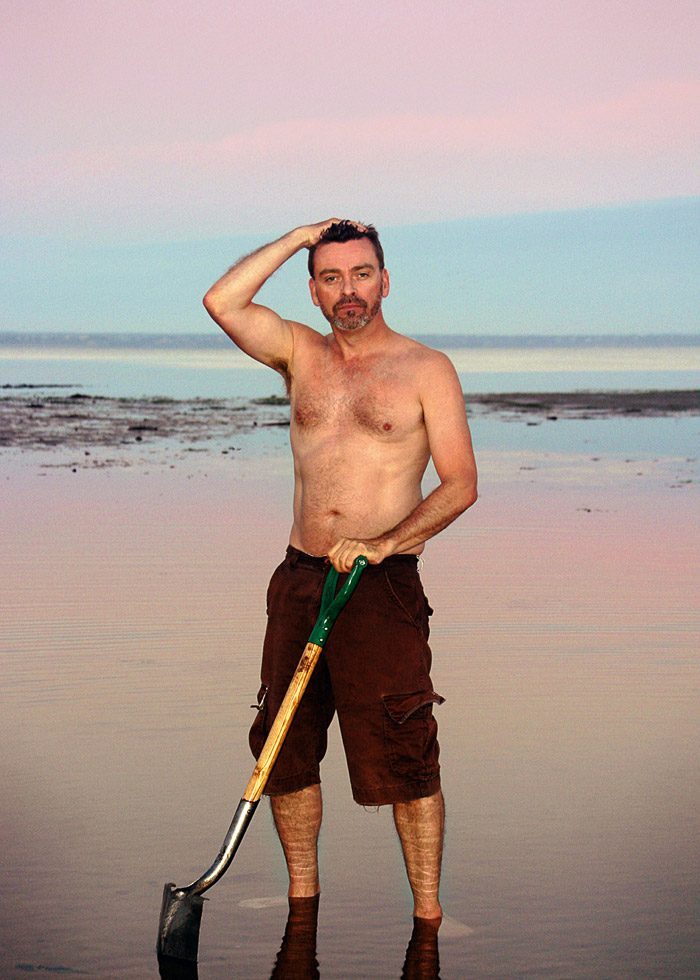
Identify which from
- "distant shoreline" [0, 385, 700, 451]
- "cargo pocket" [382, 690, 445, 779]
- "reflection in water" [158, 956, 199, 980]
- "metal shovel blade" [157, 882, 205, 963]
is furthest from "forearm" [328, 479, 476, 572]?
"distant shoreline" [0, 385, 700, 451]

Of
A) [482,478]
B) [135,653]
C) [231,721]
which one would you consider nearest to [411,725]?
[231,721]

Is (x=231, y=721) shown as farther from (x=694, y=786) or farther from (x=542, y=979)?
(x=542, y=979)

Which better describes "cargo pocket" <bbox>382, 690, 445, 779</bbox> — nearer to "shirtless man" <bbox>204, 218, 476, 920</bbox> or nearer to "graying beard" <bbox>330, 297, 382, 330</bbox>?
"shirtless man" <bbox>204, 218, 476, 920</bbox>

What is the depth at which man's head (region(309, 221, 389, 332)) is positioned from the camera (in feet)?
19.0

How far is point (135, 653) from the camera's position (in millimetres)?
8977

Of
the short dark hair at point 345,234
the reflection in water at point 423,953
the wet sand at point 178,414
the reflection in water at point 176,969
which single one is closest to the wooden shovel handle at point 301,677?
the reflection in water at point 176,969

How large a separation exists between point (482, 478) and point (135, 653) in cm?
929

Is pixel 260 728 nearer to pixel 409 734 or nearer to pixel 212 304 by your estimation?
pixel 409 734

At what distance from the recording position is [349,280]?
5.79 m

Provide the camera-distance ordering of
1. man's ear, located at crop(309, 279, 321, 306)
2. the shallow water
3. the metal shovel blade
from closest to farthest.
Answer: the metal shovel blade, the shallow water, man's ear, located at crop(309, 279, 321, 306)

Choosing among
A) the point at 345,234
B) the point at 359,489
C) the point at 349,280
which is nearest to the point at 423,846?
the point at 359,489

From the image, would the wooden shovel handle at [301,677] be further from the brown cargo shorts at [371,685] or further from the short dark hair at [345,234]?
the short dark hair at [345,234]

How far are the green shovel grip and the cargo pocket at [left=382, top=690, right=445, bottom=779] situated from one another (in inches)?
11.7

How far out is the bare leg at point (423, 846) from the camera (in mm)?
5676
